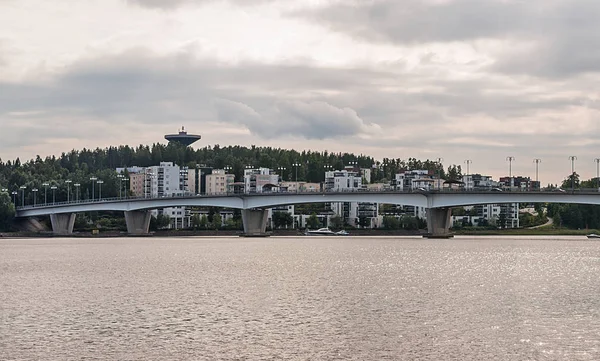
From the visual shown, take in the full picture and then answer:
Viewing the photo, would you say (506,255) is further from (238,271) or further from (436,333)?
(436,333)

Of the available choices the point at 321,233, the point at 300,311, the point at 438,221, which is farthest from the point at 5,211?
the point at 300,311

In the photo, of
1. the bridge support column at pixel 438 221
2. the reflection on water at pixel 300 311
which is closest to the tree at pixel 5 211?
the bridge support column at pixel 438 221

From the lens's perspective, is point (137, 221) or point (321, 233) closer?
point (137, 221)

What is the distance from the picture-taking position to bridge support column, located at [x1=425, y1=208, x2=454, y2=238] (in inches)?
5866

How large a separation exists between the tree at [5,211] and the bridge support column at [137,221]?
25010 millimetres

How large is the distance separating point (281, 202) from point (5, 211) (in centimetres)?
6254

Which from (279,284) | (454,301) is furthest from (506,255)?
(454,301)

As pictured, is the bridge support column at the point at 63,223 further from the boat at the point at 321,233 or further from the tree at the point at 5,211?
the boat at the point at 321,233

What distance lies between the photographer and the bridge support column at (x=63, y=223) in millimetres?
191625

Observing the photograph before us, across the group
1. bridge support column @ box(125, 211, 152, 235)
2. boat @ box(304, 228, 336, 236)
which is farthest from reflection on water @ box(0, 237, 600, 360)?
boat @ box(304, 228, 336, 236)

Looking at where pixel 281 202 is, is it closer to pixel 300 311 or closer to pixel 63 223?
pixel 63 223

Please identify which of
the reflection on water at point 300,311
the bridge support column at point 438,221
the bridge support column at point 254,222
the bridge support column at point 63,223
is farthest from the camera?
the bridge support column at point 63,223

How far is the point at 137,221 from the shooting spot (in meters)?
185

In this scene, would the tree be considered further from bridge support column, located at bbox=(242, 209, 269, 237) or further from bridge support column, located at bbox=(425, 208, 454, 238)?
bridge support column, located at bbox=(425, 208, 454, 238)
